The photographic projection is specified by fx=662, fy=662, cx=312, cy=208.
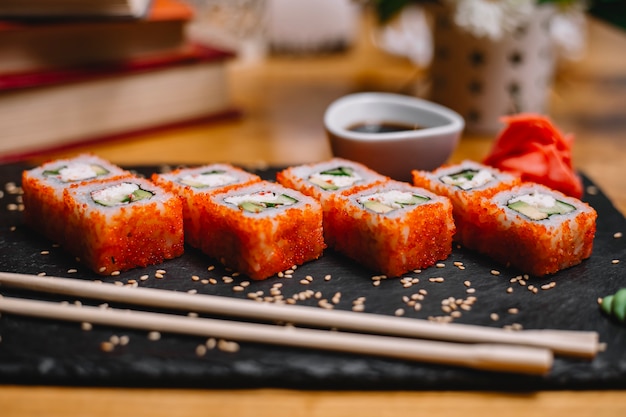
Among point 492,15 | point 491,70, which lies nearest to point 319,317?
point 492,15

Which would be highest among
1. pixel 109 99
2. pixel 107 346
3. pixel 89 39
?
pixel 89 39

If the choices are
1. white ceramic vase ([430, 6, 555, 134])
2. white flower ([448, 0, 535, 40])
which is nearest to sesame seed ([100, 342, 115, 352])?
white flower ([448, 0, 535, 40])

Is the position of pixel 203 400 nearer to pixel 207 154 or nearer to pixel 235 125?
pixel 207 154

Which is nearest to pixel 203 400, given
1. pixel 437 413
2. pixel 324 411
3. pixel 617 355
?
pixel 324 411

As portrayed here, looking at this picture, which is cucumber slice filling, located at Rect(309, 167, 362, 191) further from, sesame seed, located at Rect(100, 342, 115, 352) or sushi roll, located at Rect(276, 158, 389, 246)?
sesame seed, located at Rect(100, 342, 115, 352)

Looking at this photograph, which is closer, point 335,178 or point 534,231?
point 534,231

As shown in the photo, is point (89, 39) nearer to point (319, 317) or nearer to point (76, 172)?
point (76, 172)
